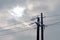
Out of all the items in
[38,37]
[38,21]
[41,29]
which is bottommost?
[38,37]

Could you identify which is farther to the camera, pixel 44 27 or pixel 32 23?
pixel 32 23

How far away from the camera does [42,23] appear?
1997cm

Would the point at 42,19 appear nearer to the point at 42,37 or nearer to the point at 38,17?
the point at 38,17

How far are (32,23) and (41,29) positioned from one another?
267cm

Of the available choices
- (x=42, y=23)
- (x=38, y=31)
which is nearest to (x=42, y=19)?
(x=42, y=23)

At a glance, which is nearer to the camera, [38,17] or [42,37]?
[42,37]

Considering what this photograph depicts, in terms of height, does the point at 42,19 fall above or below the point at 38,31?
above

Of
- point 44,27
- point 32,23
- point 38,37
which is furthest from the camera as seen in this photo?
point 32,23

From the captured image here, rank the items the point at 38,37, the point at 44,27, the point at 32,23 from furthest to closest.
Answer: the point at 32,23 → the point at 44,27 → the point at 38,37

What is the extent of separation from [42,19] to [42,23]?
0.57 m

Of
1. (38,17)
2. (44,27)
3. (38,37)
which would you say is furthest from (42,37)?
(38,17)

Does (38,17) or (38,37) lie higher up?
(38,17)

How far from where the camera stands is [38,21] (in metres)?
20.1

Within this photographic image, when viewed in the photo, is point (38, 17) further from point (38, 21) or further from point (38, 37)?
point (38, 37)
